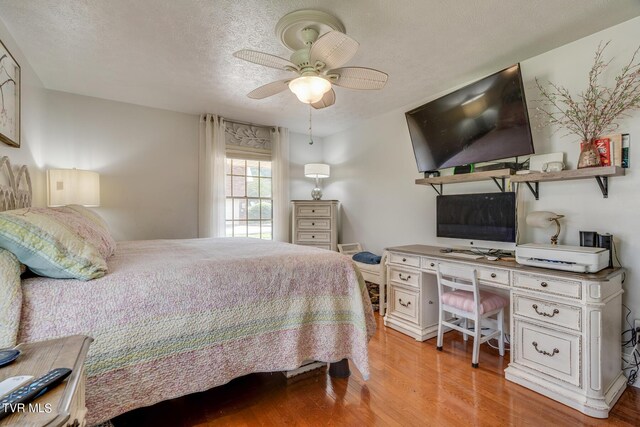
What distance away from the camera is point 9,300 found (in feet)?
3.68

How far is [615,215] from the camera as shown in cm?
212

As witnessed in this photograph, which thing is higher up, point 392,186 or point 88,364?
point 392,186

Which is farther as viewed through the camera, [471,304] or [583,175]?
[471,304]

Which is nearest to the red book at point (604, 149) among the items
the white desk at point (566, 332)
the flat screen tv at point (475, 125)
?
the flat screen tv at point (475, 125)

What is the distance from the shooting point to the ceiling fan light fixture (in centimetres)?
201

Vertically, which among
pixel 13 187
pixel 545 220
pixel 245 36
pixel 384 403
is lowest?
pixel 384 403

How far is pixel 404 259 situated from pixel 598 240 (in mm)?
1440

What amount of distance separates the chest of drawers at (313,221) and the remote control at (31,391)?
3.70 m

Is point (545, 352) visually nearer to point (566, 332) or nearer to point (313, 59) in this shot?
point (566, 332)

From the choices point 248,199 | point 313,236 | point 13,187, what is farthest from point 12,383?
point 248,199

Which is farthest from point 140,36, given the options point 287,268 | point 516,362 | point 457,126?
point 516,362

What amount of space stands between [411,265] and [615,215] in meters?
1.53

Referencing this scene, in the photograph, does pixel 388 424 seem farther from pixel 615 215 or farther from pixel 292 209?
pixel 292 209

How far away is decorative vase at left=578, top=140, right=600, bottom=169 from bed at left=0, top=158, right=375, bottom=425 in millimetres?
1810
